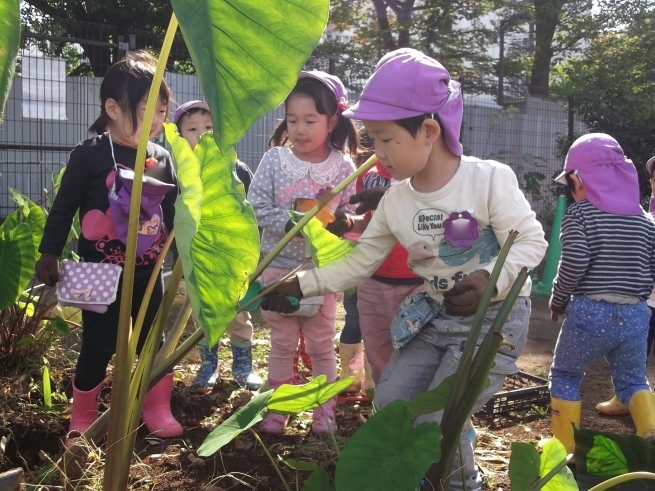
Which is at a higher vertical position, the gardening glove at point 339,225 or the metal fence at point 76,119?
the metal fence at point 76,119

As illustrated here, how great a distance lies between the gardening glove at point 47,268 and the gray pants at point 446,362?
1150 mm

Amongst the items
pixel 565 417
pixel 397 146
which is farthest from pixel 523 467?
pixel 565 417

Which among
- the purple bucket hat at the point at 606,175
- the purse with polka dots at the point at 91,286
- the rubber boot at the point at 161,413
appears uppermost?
the purple bucket hat at the point at 606,175

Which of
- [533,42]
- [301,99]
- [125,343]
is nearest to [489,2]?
[533,42]

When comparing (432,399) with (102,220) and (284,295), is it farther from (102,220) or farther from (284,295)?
(102,220)

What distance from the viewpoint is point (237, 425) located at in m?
1.63

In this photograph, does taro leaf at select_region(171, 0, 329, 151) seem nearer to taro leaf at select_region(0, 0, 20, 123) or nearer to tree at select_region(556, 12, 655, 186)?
taro leaf at select_region(0, 0, 20, 123)

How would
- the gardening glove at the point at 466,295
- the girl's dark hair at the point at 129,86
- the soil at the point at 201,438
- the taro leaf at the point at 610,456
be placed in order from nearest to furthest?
1. the taro leaf at the point at 610,456
2. the gardening glove at the point at 466,295
3. the soil at the point at 201,438
4. the girl's dark hair at the point at 129,86

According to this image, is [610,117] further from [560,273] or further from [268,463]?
[268,463]

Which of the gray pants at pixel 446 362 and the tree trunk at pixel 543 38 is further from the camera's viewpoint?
the tree trunk at pixel 543 38

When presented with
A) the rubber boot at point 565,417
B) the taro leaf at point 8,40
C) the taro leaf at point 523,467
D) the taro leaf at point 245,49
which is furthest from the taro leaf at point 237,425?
the rubber boot at point 565,417

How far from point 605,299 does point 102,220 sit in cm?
182

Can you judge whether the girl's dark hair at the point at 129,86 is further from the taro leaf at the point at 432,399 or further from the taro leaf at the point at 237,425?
the taro leaf at the point at 432,399

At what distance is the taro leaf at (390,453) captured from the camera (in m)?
1.44
